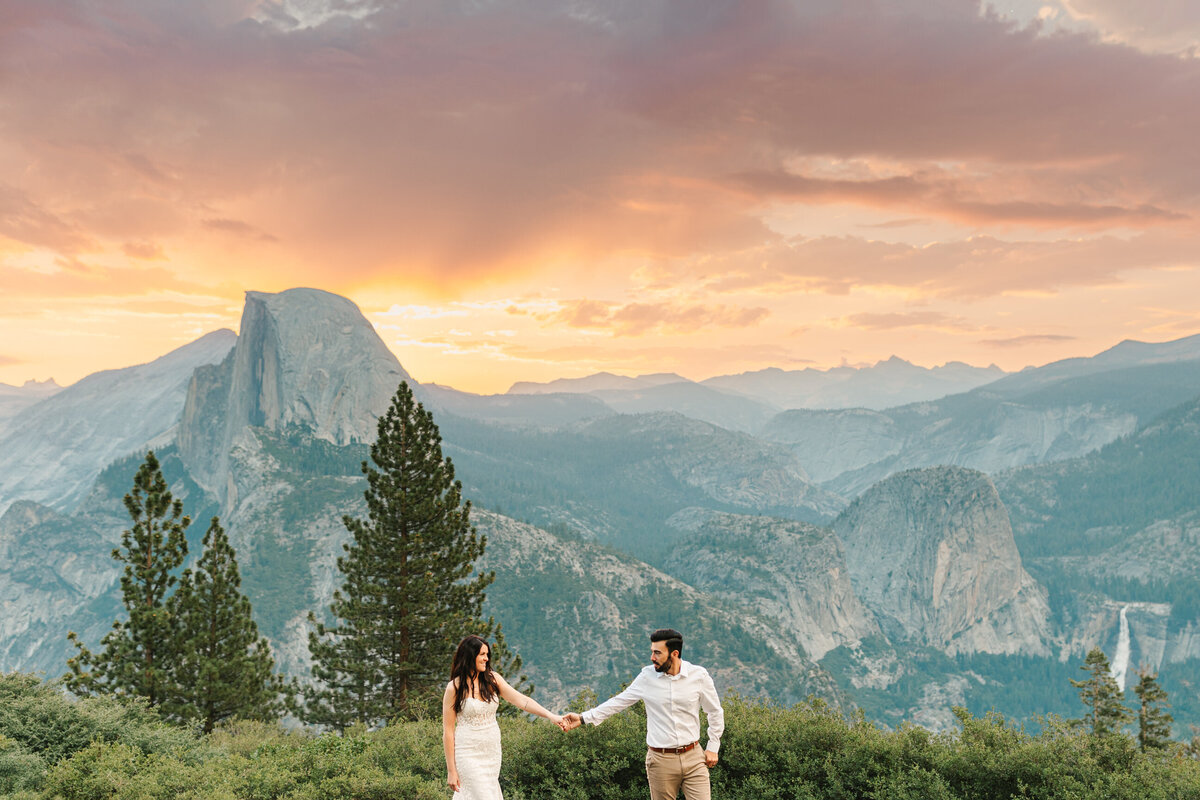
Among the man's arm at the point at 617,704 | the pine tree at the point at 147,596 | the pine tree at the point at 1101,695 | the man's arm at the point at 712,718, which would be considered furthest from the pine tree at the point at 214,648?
the pine tree at the point at 1101,695

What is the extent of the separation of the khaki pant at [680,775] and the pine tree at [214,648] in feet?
91.6

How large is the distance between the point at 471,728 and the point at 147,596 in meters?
27.7

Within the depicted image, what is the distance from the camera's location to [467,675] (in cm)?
998

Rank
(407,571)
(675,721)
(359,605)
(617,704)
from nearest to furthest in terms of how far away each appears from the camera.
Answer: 1. (675,721)
2. (617,704)
3. (407,571)
4. (359,605)

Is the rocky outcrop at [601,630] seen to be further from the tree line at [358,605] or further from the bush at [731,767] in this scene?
the bush at [731,767]

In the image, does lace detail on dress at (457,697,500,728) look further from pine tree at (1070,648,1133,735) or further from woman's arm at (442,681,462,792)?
pine tree at (1070,648,1133,735)

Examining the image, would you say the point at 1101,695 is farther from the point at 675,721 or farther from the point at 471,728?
the point at 471,728

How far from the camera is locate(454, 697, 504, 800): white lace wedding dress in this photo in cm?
997

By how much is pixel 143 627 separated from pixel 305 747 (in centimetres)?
2162

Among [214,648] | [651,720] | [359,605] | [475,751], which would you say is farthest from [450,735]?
[214,648]

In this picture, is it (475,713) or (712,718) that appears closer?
(475,713)

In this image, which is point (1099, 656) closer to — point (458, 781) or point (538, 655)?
point (458, 781)

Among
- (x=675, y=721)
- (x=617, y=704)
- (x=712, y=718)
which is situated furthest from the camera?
(x=617, y=704)

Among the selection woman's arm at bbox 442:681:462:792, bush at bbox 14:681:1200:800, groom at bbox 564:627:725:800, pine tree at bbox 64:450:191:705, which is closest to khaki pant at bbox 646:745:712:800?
groom at bbox 564:627:725:800
